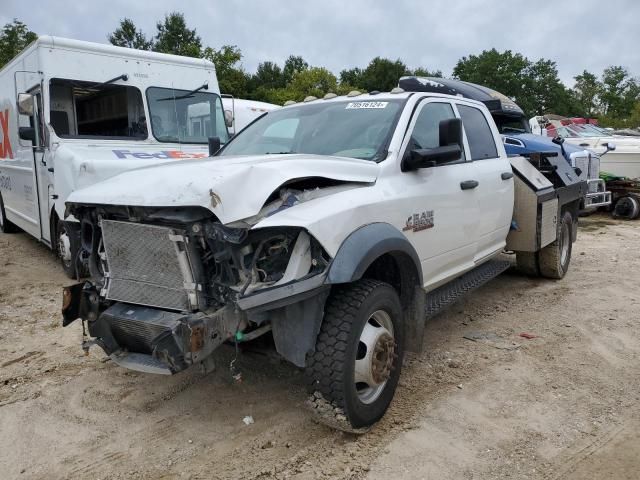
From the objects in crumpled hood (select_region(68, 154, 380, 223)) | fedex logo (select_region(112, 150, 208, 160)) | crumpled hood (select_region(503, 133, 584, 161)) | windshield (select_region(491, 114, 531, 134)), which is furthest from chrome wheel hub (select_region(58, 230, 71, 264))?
windshield (select_region(491, 114, 531, 134))

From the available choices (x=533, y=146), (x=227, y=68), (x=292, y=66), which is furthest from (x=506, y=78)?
(x=533, y=146)

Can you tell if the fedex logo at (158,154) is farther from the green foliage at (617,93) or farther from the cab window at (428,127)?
the green foliage at (617,93)

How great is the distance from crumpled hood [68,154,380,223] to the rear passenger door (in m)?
1.75

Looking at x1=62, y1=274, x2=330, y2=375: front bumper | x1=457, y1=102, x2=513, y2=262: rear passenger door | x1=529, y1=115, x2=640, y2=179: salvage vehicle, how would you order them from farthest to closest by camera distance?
x1=529, y1=115, x2=640, y2=179: salvage vehicle, x1=457, y1=102, x2=513, y2=262: rear passenger door, x1=62, y1=274, x2=330, y2=375: front bumper

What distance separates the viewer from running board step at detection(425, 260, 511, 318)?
4238mm

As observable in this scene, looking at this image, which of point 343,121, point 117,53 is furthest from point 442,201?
point 117,53

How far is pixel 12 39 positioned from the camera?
88.2 feet

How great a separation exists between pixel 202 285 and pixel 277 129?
1995mm

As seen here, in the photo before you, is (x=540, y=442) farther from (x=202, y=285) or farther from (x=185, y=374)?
(x=185, y=374)

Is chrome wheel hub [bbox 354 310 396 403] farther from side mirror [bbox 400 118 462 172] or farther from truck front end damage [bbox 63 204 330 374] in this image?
side mirror [bbox 400 118 462 172]

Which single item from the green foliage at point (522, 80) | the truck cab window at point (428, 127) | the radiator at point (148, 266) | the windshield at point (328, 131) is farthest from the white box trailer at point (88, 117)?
the green foliage at point (522, 80)

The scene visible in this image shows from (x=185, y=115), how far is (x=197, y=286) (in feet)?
17.8

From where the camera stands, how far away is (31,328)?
5.12 m

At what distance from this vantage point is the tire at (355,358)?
2.96 meters
